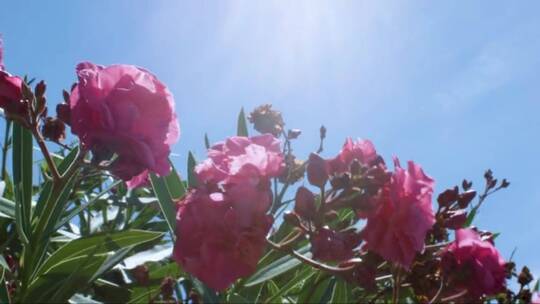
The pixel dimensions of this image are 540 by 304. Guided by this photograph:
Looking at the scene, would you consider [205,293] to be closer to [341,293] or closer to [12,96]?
[341,293]

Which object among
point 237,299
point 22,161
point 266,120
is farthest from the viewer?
point 266,120

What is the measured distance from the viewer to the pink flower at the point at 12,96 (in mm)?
1301

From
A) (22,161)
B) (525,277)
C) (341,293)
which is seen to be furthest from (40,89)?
(525,277)

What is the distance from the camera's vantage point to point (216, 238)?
3.51 feet

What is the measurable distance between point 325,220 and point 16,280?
0.73m

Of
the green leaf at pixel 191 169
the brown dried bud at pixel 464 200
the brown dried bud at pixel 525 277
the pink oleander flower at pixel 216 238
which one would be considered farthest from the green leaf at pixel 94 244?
the brown dried bud at pixel 525 277

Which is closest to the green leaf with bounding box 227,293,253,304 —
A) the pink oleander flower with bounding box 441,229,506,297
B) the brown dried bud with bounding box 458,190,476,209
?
the pink oleander flower with bounding box 441,229,506,297

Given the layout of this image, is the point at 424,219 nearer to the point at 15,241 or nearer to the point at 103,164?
the point at 103,164

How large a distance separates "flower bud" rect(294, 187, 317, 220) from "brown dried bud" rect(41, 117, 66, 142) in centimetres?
66

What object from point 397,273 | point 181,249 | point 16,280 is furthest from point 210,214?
point 16,280

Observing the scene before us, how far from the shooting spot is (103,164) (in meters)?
1.30

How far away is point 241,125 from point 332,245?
2.81ft

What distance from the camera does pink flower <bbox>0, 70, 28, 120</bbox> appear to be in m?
1.30

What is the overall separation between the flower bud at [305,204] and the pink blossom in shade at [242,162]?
0.21ft
